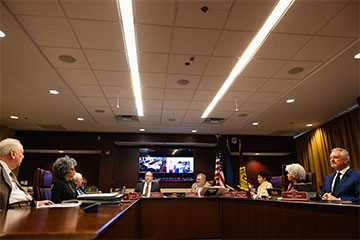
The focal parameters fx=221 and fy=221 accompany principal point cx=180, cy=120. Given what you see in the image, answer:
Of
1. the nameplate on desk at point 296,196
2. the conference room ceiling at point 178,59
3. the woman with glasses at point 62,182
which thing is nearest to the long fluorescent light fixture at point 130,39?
the conference room ceiling at point 178,59

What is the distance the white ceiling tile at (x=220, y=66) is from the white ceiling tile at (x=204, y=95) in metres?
0.79

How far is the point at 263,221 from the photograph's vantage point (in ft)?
8.18

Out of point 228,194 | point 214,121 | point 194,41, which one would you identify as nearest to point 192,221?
point 228,194

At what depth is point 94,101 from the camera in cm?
510

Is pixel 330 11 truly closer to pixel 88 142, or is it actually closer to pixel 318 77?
pixel 318 77

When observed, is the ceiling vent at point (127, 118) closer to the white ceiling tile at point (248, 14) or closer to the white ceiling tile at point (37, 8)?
the white ceiling tile at point (37, 8)

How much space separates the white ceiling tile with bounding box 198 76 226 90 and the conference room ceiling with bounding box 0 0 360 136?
0.02 metres

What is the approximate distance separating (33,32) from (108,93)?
1.95 m

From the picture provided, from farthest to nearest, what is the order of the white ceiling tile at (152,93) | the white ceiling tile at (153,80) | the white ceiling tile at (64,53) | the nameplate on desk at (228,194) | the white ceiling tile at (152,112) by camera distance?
the white ceiling tile at (152,112)
the white ceiling tile at (152,93)
the white ceiling tile at (153,80)
the nameplate on desk at (228,194)
the white ceiling tile at (64,53)

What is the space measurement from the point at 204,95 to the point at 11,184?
371 centimetres

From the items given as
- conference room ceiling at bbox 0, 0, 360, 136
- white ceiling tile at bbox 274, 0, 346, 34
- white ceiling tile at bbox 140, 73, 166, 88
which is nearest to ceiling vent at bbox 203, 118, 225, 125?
conference room ceiling at bbox 0, 0, 360, 136

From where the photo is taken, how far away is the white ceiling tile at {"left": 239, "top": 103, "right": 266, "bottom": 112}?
531 cm

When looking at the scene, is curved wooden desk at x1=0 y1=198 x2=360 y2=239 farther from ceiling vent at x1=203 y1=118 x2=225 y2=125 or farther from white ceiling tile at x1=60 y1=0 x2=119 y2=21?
ceiling vent at x1=203 y1=118 x2=225 y2=125

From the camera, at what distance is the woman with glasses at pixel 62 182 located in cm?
274
